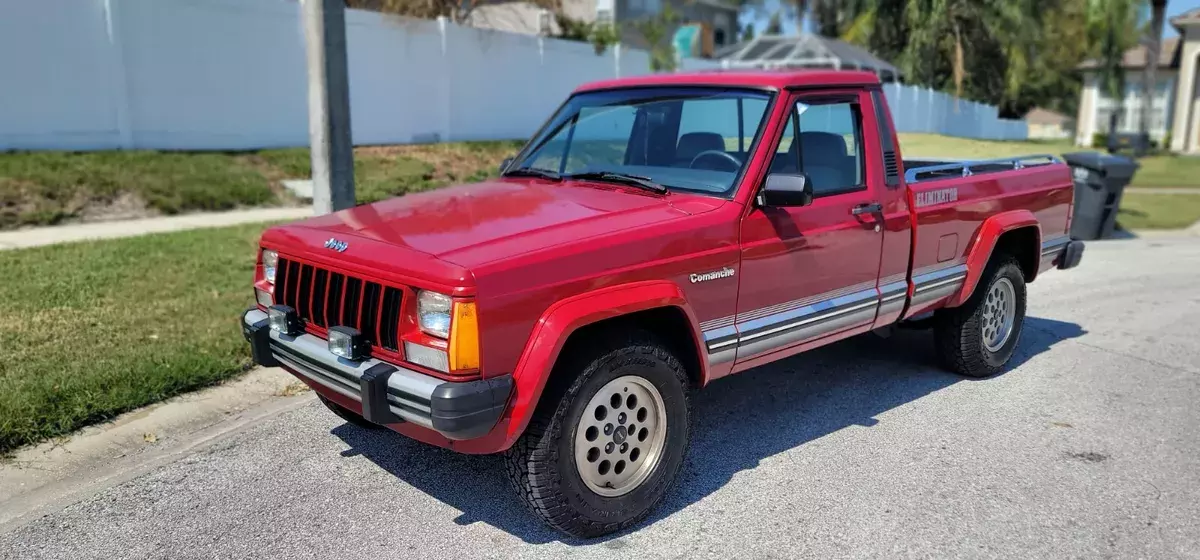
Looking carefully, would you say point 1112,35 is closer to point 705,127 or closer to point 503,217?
point 705,127

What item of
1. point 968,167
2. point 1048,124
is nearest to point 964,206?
point 968,167

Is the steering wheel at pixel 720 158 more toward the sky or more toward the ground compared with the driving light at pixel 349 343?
more toward the sky

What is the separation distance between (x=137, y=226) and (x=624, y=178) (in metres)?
7.74

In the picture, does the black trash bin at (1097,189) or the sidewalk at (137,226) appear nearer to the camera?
the sidewalk at (137,226)

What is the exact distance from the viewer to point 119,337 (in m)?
5.92

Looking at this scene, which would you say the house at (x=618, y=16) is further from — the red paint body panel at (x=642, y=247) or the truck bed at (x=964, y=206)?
the red paint body panel at (x=642, y=247)

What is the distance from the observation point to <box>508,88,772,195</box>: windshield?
4484mm

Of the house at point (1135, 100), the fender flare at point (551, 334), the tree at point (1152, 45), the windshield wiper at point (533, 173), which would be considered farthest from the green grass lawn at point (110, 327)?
the house at point (1135, 100)

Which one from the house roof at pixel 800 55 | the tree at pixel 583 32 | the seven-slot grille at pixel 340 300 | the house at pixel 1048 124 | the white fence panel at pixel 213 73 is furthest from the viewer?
the house at pixel 1048 124

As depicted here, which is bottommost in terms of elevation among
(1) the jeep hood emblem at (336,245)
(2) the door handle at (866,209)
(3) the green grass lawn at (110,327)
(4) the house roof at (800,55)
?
(3) the green grass lawn at (110,327)

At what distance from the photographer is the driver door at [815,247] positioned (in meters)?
4.28

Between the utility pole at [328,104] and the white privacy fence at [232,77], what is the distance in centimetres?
627

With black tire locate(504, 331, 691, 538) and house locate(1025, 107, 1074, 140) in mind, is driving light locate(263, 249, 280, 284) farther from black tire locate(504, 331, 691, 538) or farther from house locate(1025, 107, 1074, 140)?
house locate(1025, 107, 1074, 140)

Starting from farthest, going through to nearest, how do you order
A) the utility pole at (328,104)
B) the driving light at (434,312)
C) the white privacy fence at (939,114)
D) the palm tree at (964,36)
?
the palm tree at (964,36)
the white privacy fence at (939,114)
the utility pole at (328,104)
the driving light at (434,312)
